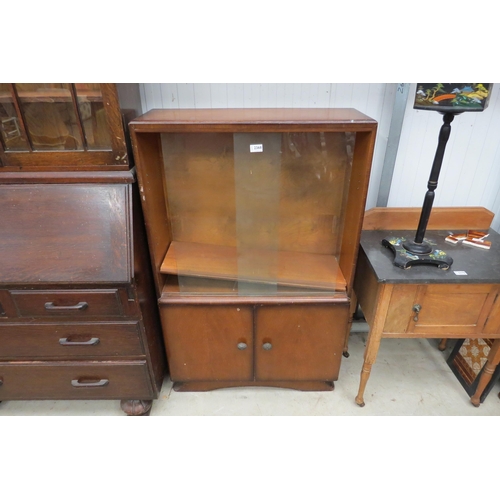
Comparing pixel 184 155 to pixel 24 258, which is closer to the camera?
pixel 24 258

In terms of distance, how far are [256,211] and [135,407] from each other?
991 millimetres

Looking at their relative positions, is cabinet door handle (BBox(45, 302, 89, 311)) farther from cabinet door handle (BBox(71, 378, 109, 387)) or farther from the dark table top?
the dark table top

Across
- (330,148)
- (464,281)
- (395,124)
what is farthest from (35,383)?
(395,124)

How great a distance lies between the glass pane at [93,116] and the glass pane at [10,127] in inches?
8.4

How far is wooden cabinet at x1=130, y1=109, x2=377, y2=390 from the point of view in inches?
50.6

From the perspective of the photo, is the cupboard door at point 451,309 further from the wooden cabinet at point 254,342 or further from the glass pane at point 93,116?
the glass pane at point 93,116

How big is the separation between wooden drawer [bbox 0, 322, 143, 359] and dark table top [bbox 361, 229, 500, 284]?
→ 38.0 inches

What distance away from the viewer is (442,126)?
1155 mm

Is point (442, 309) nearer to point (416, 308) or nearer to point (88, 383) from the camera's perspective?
point (416, 308)

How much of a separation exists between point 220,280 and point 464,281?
92cm

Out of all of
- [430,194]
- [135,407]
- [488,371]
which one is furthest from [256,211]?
[488,371]

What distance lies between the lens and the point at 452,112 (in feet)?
3.63

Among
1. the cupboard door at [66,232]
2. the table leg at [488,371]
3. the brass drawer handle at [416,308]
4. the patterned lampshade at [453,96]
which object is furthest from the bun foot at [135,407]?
the patterned lampshade at [453,96]

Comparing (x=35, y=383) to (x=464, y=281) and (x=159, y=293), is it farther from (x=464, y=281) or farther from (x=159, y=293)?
(x=464, y=281)
